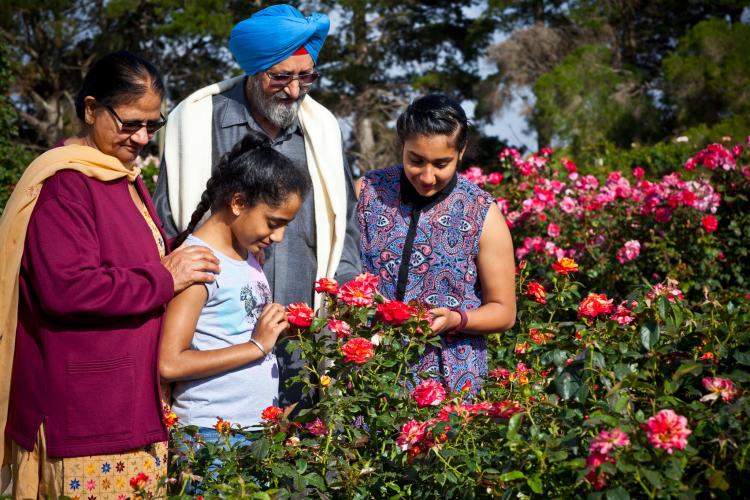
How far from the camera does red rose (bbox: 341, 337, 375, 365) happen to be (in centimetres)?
231

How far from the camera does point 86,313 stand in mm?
2045

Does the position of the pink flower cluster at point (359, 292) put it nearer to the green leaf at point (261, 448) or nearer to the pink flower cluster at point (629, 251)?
the green leaf at point (261, 448)

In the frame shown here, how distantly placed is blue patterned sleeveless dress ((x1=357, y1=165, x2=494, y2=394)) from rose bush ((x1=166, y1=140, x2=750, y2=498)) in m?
0.10

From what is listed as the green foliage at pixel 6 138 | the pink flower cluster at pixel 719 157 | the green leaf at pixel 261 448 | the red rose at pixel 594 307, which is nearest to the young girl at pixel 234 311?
the green leaf at pixel 261 448

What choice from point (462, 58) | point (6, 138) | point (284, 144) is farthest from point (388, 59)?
point (284, 144)

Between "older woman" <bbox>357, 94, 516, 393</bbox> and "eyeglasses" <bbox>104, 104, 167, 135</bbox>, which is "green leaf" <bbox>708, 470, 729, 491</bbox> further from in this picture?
"eyeglasses" <bbox>104, 104, 167, 135</bbox>

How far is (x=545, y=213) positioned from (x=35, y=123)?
17127 mm

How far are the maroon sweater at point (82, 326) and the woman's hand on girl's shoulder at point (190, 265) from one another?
0.12m

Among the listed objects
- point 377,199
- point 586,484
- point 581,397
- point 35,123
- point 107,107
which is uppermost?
point 35,123

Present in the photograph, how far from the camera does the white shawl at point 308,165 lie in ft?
9.26

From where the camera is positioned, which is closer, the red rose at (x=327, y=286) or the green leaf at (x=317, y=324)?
the green leaf at (x=317, y=324)

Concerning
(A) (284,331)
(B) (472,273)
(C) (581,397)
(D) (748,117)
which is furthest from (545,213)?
(D) (748,117)

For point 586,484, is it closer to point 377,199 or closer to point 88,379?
point 88,379

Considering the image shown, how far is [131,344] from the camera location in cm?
216
